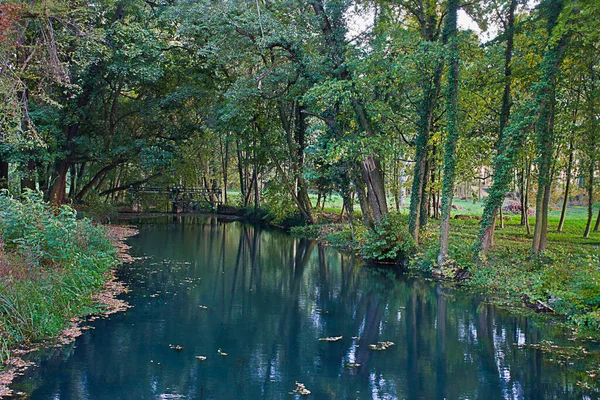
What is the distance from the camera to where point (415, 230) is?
16906 millimetres

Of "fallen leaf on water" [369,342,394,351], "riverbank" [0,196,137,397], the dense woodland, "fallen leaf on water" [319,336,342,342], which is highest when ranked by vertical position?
the dense woodland

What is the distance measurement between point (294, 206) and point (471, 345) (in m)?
20.5

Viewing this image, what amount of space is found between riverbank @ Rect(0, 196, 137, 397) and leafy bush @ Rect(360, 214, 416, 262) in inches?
323

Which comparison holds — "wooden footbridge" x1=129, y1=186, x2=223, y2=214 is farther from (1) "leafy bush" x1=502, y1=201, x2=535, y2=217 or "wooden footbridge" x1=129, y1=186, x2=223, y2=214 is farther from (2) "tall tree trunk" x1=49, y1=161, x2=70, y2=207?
(1) "leafy bush" x1=502, y1=201, x2=535, y2=217

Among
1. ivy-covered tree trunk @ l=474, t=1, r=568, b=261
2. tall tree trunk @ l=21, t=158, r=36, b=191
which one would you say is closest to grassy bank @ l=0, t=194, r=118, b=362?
ivy-covered tree trunk @ l=474, t=1, r=568, b=261

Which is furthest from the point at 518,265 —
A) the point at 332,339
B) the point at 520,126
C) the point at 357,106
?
the point at 357,106

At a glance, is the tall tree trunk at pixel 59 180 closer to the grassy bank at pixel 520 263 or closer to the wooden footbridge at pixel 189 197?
the wooden footbridge at pixel 189 197

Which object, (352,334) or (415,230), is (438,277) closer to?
(415,230)

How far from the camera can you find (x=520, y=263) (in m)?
13.4

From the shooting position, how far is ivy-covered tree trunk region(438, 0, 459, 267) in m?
14.3

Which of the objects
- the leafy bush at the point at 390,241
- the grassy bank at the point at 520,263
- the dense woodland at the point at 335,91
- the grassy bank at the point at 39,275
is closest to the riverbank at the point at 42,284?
the grassy bank at the point at 39,275

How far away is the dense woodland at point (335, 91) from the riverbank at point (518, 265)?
528 mm

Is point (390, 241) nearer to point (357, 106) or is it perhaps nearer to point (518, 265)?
point (518, 265)

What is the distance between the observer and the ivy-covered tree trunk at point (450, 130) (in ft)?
46.9
